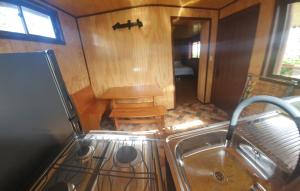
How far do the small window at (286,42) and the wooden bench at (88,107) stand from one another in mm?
2894

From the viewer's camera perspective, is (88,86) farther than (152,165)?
Yes

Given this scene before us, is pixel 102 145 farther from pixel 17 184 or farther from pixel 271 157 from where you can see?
pixel 271 157

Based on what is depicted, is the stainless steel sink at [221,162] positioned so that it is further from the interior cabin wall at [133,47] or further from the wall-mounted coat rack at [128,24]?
the wall-mounted coat rack at [128,24]

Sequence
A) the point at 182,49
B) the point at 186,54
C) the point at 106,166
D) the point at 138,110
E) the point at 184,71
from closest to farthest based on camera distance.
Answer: the point at 106,166 < the point at 138,110 < the point at 184,71 < the point at 186,54 < the point at 182,49

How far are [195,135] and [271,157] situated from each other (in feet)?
1.25

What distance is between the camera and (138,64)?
306cm

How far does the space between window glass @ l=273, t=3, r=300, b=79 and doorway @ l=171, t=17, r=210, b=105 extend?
1491 mm

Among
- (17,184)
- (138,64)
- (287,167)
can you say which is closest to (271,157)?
(287,167)

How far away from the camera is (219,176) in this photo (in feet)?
2.41

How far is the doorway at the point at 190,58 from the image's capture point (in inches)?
127

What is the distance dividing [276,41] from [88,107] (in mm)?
3225

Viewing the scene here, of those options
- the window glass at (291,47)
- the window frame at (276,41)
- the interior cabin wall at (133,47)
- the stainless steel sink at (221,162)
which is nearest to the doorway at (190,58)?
the interior cabin wall at (133,47)

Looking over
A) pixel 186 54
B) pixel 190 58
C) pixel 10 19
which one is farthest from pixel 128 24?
pixel 186 54

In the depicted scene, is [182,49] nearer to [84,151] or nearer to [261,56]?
[261,56]
